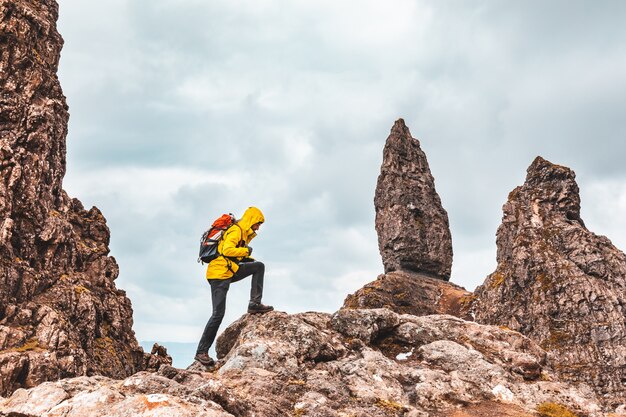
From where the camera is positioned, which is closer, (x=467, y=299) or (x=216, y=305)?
(x=216, y=305)

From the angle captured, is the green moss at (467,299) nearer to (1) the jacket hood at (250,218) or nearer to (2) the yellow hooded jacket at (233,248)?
(1) the jacket hood at (250,218)

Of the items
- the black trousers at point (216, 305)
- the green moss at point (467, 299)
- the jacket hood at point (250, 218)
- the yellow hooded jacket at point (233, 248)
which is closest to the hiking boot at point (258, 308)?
the black trousers at point (216, 305)

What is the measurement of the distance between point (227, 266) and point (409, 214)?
134811mm

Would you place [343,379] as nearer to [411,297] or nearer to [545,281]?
[545,281]

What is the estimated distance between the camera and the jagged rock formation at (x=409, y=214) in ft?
472

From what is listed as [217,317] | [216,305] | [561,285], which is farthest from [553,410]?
[561,285]

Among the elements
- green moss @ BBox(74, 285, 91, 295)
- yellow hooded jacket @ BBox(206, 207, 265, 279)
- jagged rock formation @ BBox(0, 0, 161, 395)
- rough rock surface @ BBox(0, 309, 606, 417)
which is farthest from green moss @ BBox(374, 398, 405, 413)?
green moss @ BBox(74, 285, 91, 295)

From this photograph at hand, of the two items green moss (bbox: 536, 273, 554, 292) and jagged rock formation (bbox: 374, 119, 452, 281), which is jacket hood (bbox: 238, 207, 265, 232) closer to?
green moss (bbox: 536, 273, 554, 292)

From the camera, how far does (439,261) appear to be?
14450 cm

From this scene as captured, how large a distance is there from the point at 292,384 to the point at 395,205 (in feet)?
459

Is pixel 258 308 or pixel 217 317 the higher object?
pixel 258 308

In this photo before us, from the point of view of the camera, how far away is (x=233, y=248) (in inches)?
646

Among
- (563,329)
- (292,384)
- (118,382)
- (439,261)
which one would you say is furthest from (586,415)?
(439,261)

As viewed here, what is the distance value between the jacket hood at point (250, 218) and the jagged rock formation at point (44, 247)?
52765 millimetres
